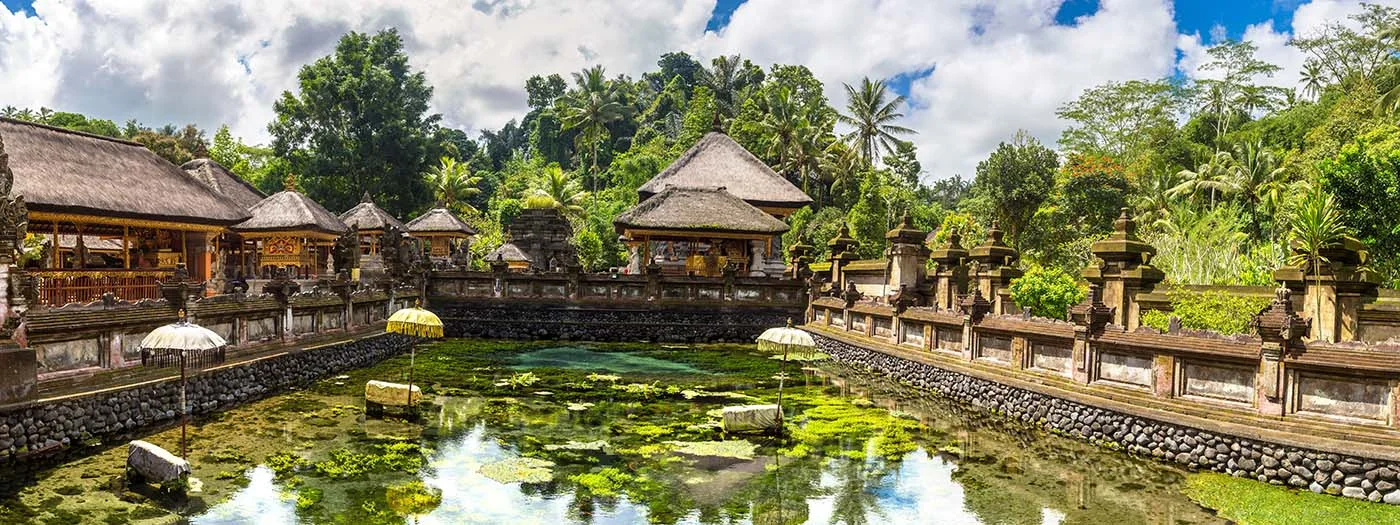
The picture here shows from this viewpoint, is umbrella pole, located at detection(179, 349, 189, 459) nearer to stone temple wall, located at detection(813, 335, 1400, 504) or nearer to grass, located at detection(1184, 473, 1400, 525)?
stone temple wall, located at detection(813, 335, 1400, 504)

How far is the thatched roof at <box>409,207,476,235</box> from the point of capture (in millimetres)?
45094

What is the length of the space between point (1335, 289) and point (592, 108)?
55.3 m

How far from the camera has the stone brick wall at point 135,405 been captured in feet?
40.2

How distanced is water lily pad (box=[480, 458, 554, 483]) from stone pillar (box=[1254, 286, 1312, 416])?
10195 millimetres

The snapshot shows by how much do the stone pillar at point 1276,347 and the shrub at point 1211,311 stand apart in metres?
3.79

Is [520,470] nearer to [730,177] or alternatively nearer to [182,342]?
[182,342]

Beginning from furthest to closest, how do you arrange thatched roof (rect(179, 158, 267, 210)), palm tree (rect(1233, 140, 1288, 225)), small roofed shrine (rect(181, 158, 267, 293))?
palm tree (rect(1233, 140, 1288, 225)), thatched roof (rect(179, 158, 267, 210)), small roofed shrine (rect(181, 158, 267, 293))

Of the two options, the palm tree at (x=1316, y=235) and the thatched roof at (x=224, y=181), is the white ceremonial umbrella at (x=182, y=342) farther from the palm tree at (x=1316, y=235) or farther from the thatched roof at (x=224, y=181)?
the thatched roof at (x=224, y=181)

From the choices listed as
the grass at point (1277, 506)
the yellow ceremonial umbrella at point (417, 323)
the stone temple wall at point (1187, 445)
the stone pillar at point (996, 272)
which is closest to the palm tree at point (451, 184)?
the stone pillar at point (996, 272)

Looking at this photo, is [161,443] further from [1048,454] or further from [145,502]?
[1048,454]

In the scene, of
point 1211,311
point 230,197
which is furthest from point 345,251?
point 1211,311

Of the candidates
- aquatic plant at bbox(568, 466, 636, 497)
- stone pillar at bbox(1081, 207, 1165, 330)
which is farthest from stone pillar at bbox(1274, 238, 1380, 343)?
aquatic plant at bbox(568, 466, 636, 497)

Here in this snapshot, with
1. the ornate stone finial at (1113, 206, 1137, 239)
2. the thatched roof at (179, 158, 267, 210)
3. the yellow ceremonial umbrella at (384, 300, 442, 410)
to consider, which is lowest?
the yellow ceremonial umbrella at (384, 300, 442, 410)

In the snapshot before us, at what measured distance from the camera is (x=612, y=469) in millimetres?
13055
